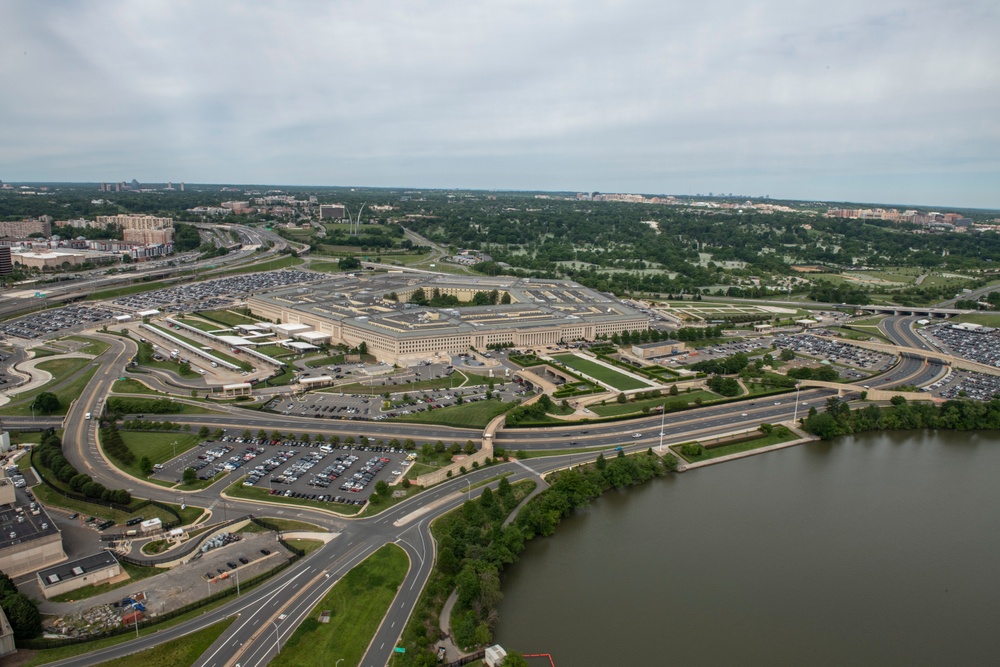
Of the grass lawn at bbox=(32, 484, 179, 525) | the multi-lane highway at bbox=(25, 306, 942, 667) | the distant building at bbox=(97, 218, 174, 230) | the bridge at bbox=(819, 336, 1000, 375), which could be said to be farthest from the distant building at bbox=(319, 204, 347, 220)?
the grass lawn at bbox=(32, 484, 179, 525)

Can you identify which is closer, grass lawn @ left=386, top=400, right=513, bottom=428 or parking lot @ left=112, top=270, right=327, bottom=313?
grass lawn @ left=386, top=400, right=513, bottom=428

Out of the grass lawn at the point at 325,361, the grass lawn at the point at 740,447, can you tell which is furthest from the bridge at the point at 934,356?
the grass lawn at the point at 325,361

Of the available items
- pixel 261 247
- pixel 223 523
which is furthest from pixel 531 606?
pixel 261 247

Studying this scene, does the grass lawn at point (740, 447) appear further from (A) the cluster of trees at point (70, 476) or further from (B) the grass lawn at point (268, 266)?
(B) the grass lawn at point (268, 266)

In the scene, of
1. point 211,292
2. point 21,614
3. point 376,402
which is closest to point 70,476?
point 21,614

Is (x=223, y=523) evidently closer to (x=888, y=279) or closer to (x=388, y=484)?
(x=388, y=484)

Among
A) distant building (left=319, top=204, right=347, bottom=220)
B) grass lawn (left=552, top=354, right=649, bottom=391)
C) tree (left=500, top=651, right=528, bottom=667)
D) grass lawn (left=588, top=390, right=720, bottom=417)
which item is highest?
distant building (left=319, top=204, right=347, bottom=220)

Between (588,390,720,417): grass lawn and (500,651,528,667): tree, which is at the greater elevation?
(588,390,720,417): grass lawn

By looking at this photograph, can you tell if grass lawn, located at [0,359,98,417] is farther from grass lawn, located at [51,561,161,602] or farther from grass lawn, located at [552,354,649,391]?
grass lawn, located at [552,354,649,391]
